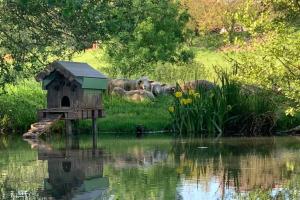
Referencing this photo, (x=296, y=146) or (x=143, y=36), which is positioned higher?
(x=143, y=36)

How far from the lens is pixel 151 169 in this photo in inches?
578

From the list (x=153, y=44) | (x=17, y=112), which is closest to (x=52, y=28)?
(x=17, y=112)

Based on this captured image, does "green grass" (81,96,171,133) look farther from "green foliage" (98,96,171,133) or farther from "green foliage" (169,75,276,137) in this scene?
"green foliage" (169,75,276,137)

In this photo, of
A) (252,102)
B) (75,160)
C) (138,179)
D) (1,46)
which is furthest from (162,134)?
(1,46)

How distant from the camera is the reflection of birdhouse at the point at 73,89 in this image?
77.2 feet

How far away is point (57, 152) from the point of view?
61.5 feet

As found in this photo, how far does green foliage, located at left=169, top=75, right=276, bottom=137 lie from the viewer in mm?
25250

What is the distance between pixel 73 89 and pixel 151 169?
9.80 metres

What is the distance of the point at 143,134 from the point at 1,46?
13821 mm

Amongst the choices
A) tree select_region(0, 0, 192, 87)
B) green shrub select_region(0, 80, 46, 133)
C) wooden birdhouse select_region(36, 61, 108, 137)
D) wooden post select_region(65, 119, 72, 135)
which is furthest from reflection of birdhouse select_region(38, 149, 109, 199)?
green shrub select_region(0, 80, 46, 133)

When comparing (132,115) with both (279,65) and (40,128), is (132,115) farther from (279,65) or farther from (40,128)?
(279,65)

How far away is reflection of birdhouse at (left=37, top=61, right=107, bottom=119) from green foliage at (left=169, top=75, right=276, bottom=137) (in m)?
2.90

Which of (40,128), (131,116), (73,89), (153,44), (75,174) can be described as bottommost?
(75,174)

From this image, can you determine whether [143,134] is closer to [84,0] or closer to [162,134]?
[162,134]
